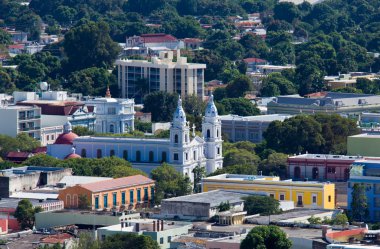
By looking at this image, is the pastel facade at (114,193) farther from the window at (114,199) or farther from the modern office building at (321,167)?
the modern office building at (321,167)

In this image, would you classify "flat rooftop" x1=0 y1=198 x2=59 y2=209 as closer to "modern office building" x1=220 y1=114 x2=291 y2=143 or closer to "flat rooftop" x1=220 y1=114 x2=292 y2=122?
"modern office building" x1=220 y1=114 x2=291 y2=143

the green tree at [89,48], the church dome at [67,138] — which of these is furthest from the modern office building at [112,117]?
the green tree at [89,48]

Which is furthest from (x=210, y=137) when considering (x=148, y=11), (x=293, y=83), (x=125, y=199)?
(x=148, y=11)

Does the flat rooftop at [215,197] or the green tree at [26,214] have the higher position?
the flat rooftop at [215,197]

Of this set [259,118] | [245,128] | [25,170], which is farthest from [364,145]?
[259,118]

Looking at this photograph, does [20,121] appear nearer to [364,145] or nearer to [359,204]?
[364,145]

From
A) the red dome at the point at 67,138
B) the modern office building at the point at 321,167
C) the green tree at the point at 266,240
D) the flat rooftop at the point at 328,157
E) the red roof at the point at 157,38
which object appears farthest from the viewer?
the red roof at the point at 157,38
